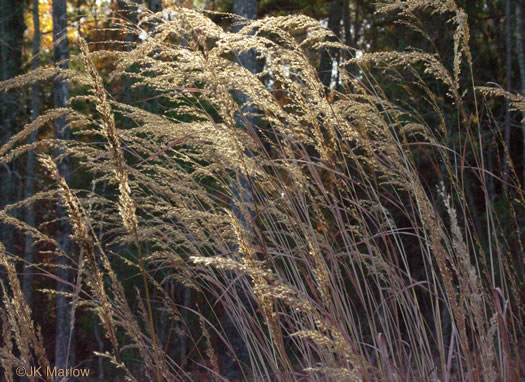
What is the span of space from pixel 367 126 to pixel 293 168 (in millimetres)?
395

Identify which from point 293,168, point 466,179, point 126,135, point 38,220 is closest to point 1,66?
point 38,220

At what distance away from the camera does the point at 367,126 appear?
6.41 ft

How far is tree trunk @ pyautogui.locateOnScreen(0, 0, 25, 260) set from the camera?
32.0 ft

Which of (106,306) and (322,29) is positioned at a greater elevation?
(322,29)

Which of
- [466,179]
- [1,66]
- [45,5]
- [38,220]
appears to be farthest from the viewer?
[45,5]

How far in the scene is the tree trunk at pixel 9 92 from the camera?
9750mm

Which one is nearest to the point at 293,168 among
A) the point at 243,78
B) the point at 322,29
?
the point at 243,78

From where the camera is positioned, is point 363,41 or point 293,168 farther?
point 363,41

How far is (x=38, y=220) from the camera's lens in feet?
→ 44.2

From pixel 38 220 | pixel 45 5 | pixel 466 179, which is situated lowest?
pixel 38 220

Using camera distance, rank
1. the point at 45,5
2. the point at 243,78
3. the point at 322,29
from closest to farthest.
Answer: the point at 243,78 → the point at 322,29 → the point at 45,5

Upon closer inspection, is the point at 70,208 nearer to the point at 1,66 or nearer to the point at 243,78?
the point at 243,78

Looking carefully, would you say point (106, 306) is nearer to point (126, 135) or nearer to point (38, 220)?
point (126, 135)

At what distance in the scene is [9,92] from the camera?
991 cm
